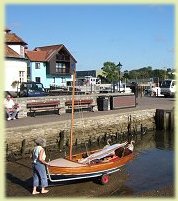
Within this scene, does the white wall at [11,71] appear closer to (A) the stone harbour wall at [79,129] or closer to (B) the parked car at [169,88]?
(B) the parked car at [169,88]

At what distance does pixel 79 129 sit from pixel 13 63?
2251cm

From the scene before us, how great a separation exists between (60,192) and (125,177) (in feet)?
10.0

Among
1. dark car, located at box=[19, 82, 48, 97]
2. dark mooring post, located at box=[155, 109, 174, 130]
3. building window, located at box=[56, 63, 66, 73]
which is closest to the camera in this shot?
dark mooring post, located at box=[155, 109, 174, 130]

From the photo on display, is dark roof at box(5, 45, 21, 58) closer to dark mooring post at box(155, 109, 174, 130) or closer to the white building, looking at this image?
the white building

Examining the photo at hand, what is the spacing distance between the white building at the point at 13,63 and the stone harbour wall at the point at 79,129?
19.2 m

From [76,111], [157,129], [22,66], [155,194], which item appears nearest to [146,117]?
[157,129]

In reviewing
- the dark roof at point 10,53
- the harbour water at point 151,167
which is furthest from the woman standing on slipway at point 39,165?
the dark roof at point 10,53

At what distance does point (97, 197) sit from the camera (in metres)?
11.7

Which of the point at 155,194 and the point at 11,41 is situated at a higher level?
the point at 11,41

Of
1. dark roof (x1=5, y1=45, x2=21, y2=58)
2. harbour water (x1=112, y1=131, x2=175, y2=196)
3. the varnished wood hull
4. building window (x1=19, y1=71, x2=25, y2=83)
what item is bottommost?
harbour water (x1=112, y1=131, x2=175, y2=196)

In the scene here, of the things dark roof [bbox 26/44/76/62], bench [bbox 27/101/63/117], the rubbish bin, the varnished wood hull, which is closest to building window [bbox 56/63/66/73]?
dark roof [bbox 26/44/76/62]

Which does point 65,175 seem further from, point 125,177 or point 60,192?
point 125,177

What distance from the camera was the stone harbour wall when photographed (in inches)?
659

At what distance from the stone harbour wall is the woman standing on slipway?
5.19 m
